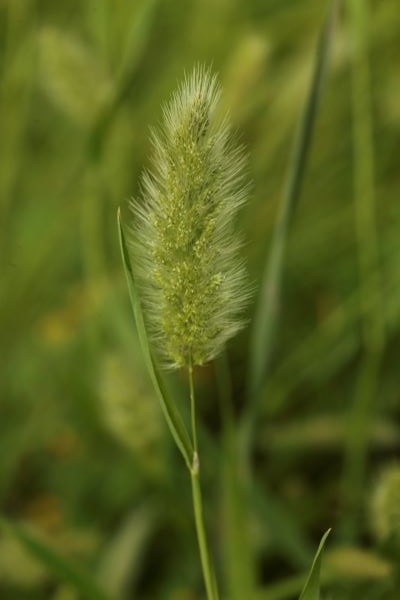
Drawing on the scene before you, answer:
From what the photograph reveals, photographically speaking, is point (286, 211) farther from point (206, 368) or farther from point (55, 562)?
point (206, 368)

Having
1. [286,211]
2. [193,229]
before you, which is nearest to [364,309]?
[286,211]

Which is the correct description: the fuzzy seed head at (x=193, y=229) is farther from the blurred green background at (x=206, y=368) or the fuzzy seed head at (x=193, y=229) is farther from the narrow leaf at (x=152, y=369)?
the blurred green background at (x=206, y=368)

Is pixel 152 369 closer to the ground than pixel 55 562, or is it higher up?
higher up

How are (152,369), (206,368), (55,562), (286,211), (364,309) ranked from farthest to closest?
(206,368)
(364,309)
(286,211)
(55,562)
(152,369)

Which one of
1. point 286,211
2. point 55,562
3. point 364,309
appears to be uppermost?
point 286,211

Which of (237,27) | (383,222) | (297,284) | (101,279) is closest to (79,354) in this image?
(101,279)

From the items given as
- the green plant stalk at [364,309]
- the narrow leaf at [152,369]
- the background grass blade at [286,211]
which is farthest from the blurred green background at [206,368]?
the narrow leaf at [152,369]
